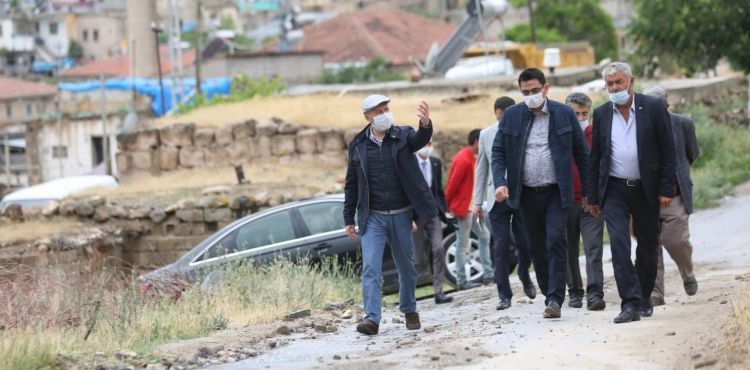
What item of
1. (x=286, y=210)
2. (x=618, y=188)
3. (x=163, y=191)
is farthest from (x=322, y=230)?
(x=163, y=191)

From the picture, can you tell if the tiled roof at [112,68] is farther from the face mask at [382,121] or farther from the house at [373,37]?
the face mask at [382,121]

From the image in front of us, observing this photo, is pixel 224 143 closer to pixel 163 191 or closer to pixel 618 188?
pixel 163 191

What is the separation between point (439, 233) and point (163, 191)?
13.0 meters

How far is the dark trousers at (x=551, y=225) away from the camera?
11.2 meters

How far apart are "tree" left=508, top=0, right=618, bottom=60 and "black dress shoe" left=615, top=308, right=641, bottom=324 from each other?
2754 inches

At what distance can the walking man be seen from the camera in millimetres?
15086

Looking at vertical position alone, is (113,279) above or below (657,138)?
below

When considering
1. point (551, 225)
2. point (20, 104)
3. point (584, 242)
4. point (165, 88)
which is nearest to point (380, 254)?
point (551, 225)

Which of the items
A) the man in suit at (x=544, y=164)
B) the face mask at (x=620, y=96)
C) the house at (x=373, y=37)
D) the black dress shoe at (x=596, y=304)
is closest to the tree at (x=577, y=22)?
the house at (x=373, y=37)

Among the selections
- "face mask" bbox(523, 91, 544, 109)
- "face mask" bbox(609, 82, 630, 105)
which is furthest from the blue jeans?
"face mask" bbox(609, 82, 630, 105)

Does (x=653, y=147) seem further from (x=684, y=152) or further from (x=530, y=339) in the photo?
(x=530, y=339)

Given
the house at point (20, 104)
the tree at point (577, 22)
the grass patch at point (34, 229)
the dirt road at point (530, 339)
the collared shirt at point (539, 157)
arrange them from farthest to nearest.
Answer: the tree at point (577, 22)
the house at point (20, 104)
the grass patch at point (34, 229)
the collared shirt at point (539, 157)
the dirt road at point (530, 339)

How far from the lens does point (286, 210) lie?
16.3 meters

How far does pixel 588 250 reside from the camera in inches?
468
